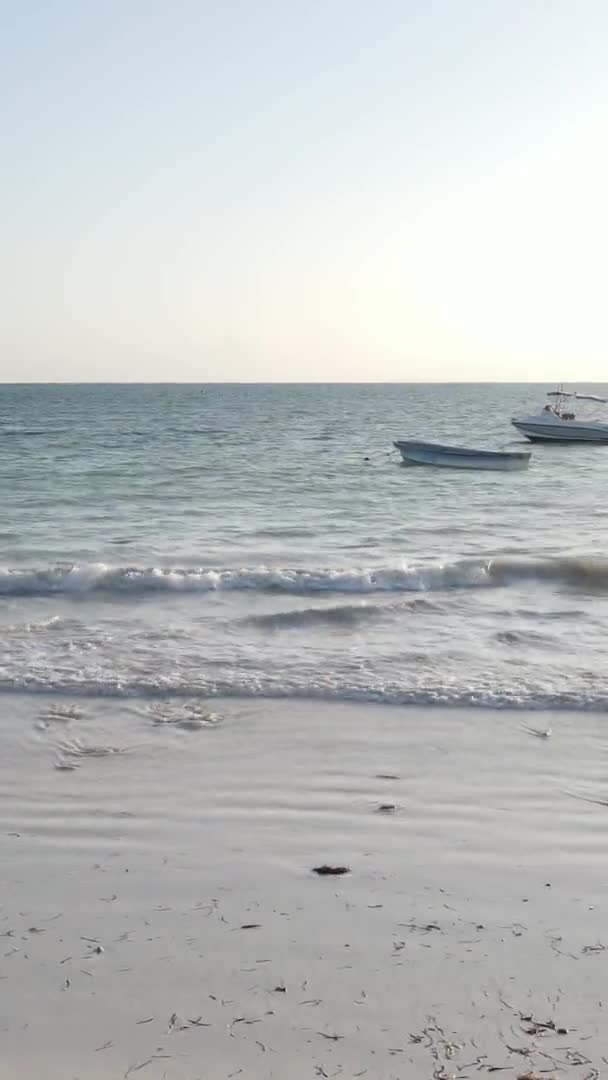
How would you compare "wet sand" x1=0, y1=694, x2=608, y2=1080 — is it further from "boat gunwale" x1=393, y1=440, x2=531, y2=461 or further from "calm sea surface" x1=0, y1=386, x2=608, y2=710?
"boat gunwale" x1=393, y1=440, x2=531, y2=461

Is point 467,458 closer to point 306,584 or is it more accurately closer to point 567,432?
point 567,432

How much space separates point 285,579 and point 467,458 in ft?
64.6

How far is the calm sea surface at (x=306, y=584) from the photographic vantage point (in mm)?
9758

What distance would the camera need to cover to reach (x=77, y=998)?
439 centimetres

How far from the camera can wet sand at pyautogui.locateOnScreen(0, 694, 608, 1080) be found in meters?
4.10

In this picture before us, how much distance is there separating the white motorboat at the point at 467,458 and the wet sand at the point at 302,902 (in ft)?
84.6

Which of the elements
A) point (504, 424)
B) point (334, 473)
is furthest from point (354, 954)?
point (504, 424)

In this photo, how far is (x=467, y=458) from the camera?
33.7 metres

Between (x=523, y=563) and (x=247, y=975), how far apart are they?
12.3 m

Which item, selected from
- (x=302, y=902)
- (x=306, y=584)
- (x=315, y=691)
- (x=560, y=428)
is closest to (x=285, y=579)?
(x=306, y=584)

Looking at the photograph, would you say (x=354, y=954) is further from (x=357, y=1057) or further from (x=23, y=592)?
(x=23, y=592)

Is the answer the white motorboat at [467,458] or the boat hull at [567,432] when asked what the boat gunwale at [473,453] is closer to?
the white motorboat at [467,458]

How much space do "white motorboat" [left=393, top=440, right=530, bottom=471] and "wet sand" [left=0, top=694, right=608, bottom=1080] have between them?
84.6 ft

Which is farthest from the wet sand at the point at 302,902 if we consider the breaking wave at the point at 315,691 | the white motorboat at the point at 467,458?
the white motorboat at the point at 467,458
